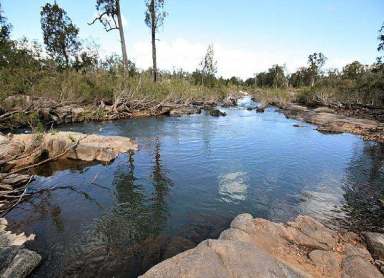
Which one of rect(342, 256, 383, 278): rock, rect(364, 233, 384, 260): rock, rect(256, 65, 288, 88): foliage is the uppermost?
rect(256, 65, 288, 88): foliage

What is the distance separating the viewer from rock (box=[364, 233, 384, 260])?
6.04 m

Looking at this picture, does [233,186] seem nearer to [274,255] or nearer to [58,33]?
[274,255]

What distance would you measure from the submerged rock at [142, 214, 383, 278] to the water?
4.49 ft

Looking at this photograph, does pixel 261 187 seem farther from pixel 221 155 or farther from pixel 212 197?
pixel 221 155

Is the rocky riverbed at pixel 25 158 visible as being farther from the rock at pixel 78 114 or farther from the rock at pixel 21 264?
the rock at pixel 78 114

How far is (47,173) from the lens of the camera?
1172cm

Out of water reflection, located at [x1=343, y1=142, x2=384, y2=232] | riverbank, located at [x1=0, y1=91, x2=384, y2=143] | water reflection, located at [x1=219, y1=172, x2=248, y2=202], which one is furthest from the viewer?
riverbank, located at [x1=0, y1=91, x2=384, y2=143]

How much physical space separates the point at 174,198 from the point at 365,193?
23.7 feet

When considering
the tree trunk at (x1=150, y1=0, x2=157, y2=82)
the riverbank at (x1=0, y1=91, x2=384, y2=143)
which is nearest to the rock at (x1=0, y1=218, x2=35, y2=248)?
the riverbank at (x1=0, y1=91, x2=384, y2=143)

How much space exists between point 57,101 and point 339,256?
22050mm

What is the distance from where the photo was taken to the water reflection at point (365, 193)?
323 inches

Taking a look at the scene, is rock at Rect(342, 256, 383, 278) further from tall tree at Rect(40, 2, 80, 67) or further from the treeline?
tall tree at Rect(40, 2, 80, 67)

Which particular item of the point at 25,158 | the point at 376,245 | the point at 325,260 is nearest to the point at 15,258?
the point at 325,260

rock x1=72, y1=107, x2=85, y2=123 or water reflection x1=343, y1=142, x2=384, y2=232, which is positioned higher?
rock x1=72, y1=107, x2=85, y2=123
